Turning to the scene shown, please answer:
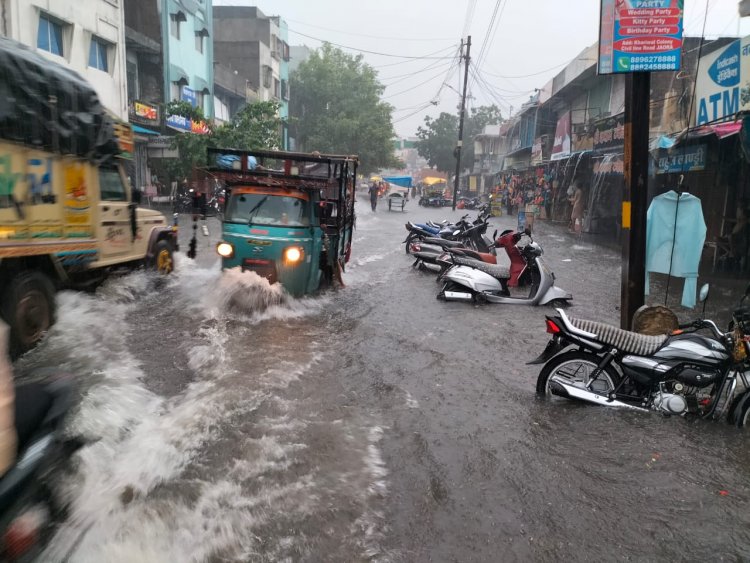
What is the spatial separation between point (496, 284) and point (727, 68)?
17.5 ft

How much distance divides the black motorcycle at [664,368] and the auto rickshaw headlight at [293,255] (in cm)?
462

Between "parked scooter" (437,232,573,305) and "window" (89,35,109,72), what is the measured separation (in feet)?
56.6

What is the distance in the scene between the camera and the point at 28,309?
6.32 meters

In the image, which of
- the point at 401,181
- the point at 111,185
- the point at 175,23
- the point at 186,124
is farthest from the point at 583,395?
the point at 401,181

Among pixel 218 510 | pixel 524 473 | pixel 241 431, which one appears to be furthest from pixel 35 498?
pixel 524 473

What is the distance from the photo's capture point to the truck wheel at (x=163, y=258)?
10281 millimetres

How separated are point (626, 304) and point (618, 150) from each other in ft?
46.1

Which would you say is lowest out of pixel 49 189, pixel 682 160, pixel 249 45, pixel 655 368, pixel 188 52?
pixel 655 368

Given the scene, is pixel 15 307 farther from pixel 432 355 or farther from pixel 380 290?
pixel 380 290

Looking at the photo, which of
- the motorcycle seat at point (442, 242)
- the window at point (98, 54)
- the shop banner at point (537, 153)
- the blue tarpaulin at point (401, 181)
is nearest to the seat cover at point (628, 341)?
the motorcycle seat at point (442, 242)

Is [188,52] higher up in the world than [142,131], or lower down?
higher up

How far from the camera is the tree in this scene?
54.4m

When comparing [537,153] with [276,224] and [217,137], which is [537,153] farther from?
[276,224]

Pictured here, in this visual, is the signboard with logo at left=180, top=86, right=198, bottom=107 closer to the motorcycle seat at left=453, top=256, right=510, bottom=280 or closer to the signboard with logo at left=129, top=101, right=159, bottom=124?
the signboard with logo at left=129, top=101, right=159, bottom=124
